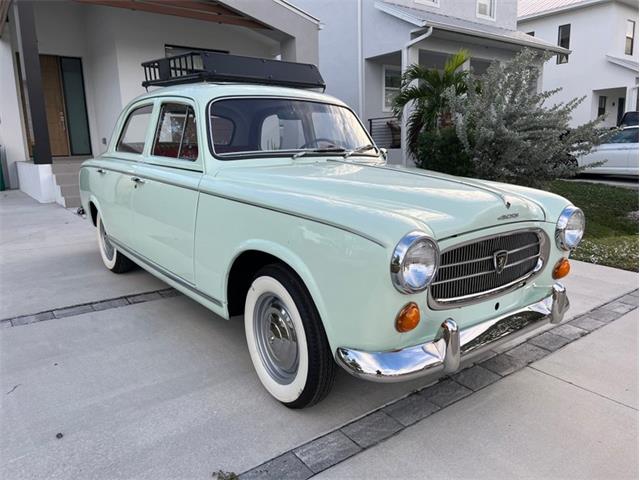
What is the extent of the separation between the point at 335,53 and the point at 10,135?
29.3ft

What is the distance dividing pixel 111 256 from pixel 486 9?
49.5 ft

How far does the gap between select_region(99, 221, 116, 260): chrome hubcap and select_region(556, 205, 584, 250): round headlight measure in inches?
160

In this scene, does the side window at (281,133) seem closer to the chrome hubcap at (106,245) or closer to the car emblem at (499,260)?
the car emblem at (499,260)

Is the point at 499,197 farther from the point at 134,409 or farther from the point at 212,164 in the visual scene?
the point at 134,409

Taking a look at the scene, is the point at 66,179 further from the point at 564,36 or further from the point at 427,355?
the point at 564,36

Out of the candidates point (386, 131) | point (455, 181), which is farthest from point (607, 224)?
point (386, 131)

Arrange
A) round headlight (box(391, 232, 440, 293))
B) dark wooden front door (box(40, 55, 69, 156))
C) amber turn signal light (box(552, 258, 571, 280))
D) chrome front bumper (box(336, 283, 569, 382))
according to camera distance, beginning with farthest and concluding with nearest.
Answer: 1. dark wooden front door (box(40, 55, 69, 156))
2. amber turn signal light (box(552, 258, 571, 280))
3. chrome front bumper (box(336, 283, 569, 382))
4. round headlight (box(391, 232, 440, 293))

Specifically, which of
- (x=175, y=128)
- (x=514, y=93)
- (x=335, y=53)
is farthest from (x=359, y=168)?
(x=335, y=53)

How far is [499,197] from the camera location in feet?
8.57

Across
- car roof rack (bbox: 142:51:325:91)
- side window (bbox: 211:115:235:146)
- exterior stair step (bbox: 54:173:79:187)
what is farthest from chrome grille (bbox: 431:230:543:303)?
exterior stair step (bbox: 54:173:79:187)

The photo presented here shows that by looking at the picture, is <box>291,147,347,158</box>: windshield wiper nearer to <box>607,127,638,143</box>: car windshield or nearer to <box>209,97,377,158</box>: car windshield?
<box>209,97,377,158</box>: car windshield

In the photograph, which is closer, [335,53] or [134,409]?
[134,409]

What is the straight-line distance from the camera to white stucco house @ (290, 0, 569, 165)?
12547 mm

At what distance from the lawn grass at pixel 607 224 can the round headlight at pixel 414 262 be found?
4344mm
